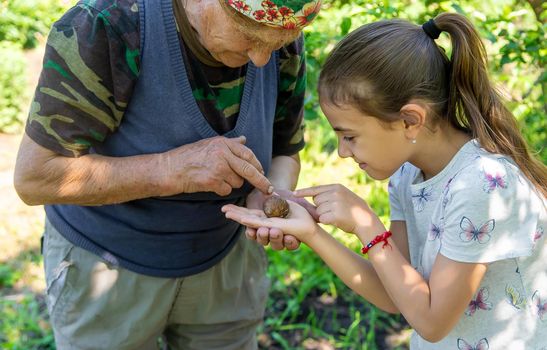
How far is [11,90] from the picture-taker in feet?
20.1

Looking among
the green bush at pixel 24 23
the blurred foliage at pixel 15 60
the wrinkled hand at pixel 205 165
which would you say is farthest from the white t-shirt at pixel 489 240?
the green bush at pixel 24 23

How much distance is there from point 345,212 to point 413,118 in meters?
0.31

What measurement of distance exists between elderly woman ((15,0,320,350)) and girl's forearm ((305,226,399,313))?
12cm

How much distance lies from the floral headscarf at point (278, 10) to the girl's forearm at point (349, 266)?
57cm

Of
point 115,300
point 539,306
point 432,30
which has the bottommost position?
point 115,300

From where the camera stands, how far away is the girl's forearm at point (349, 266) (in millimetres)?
1869

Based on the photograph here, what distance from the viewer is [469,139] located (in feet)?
5.95

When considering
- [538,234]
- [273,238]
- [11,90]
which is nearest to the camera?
[538,234]

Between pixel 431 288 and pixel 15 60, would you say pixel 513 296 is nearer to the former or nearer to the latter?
pixel 431 288

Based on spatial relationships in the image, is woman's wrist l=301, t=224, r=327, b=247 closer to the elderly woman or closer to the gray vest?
the elderly woman

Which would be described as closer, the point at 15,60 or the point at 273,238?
the point at 273,238

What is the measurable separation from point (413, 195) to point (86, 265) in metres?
0.98

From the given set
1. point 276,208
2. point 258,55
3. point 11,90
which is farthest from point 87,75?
point 11,90

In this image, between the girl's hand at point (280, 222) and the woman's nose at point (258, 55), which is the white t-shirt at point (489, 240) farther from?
the woman's nose at point (258, 55)
